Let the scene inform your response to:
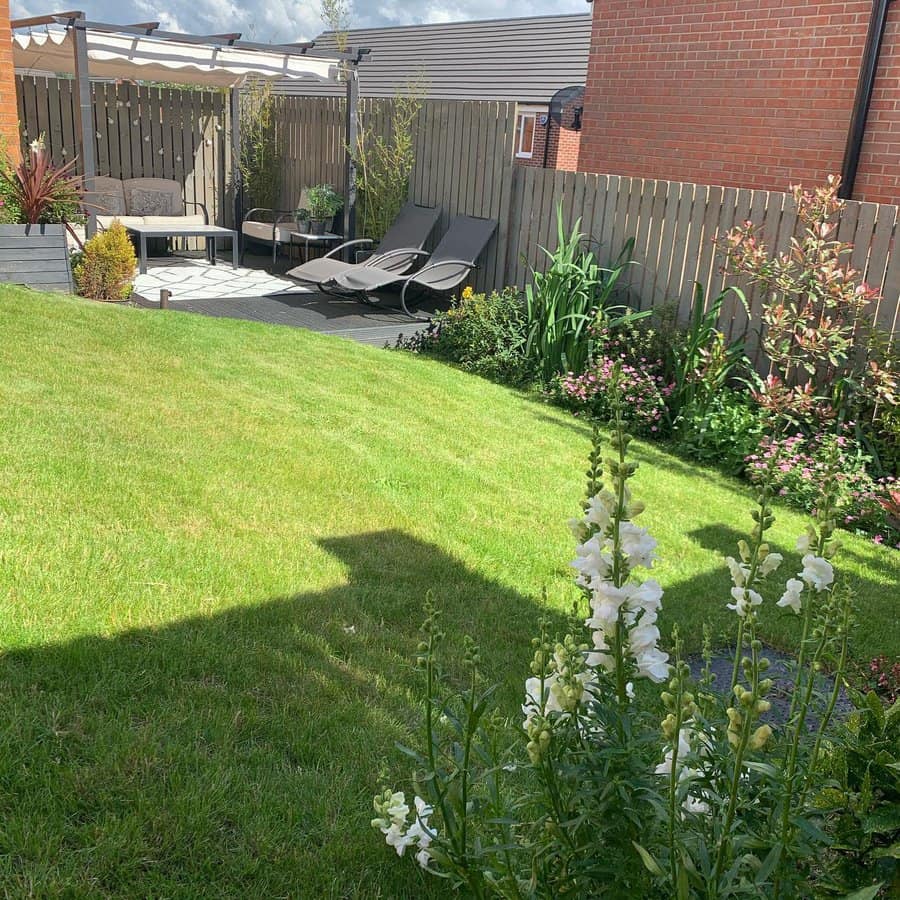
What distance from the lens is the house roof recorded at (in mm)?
22016

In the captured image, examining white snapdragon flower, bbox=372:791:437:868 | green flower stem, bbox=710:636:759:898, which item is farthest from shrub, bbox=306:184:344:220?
green flower stem, bbox=710:636:759:898

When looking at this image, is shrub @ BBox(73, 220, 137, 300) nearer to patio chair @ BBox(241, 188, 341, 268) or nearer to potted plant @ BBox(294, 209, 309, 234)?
potted plant @ BBox(294, 209, 309, 234)

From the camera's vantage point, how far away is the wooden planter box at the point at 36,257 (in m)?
7.54

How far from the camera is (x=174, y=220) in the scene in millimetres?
12258

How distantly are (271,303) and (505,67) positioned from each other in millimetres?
16673

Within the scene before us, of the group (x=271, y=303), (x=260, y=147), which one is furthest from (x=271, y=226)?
(x=271, y=303)

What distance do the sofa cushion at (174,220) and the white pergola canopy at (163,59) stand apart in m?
1.81

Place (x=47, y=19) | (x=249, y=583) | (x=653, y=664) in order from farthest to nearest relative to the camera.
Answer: (x=47, y=19), (x=249, y=583), (x=653, y=664)

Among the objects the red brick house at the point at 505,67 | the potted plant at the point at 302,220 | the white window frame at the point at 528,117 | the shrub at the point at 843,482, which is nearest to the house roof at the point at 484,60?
the red brick house at the point at 505,67

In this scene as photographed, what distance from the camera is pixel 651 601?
58.2 inches

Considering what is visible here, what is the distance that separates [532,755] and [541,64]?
77.1ft

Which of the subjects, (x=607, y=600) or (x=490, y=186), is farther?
(x=490, y=186)

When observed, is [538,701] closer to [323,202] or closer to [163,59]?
[323,202]

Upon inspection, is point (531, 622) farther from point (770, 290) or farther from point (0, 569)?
point (770, 290)
